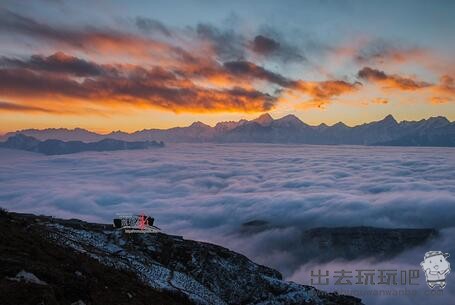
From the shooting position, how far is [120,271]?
44.1 meters

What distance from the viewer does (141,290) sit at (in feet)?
125

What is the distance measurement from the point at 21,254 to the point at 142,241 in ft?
126

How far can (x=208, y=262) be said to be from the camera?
67.9 metres

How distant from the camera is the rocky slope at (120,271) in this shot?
77.7ft

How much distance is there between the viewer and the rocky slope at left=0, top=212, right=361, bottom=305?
2367cm

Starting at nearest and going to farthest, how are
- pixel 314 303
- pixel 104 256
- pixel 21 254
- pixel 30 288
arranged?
pixel 30 288, pixel 21 254, pixel 104 256, pixel 314 303

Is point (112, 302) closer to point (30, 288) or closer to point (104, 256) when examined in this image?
point (30, 288)

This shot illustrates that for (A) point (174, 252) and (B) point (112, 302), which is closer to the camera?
Answer: (B) point (112, 302)

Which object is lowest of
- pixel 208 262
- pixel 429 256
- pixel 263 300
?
pixel 429 256

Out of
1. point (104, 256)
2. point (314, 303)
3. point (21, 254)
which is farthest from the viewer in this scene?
point (314, 303)

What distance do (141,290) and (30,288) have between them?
18.2 m

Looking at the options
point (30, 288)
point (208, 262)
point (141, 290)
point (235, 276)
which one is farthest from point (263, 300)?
point (30, 288)

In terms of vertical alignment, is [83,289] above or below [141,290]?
above

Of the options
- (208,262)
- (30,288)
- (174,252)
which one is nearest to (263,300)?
(208,262)
